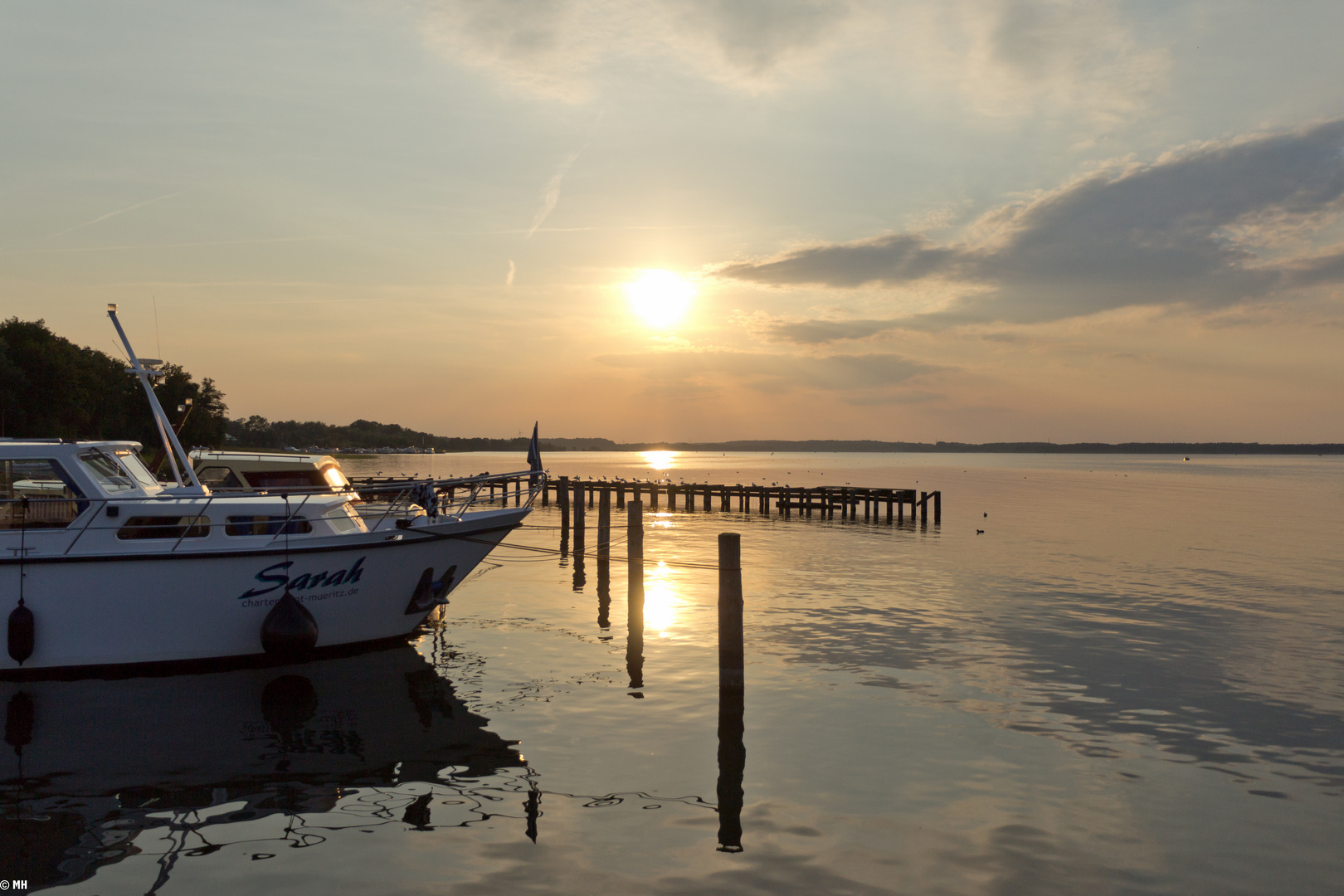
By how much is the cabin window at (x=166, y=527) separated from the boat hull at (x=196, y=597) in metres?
0.56

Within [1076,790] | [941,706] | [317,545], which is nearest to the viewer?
[1076,790]

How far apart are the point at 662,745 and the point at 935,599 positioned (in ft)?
43.0

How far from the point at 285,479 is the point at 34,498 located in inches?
208

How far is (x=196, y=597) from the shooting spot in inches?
548

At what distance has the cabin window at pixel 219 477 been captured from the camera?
18.6m

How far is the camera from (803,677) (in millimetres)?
14664

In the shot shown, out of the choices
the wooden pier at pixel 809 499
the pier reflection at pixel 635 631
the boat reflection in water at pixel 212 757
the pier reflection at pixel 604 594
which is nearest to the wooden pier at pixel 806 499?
the wooden pier at pixel 809 499

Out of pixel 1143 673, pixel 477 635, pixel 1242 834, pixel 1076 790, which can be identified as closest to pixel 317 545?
pixel 477 635

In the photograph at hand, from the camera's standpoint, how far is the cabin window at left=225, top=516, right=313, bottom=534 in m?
14.6

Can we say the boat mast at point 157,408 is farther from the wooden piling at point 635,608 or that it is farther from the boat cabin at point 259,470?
the wooden piling at point 635,608

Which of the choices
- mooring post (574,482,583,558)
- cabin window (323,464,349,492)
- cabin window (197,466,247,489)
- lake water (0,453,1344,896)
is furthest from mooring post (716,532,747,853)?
mooring post (574,482,583,558)

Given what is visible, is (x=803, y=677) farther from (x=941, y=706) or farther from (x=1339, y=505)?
(x=1339, y=505)

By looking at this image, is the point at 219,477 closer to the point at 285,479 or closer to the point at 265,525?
the point at 285,479

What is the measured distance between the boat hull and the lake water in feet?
2.00
